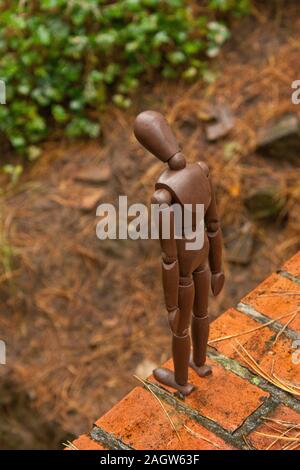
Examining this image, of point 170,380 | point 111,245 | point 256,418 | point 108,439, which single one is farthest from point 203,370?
point 111,245

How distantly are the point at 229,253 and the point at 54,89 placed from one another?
4.54 feet

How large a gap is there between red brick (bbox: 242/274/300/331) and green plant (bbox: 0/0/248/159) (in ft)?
5.88

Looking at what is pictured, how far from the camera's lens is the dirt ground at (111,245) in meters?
3.27

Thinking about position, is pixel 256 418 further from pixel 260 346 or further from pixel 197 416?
pixel 260 346

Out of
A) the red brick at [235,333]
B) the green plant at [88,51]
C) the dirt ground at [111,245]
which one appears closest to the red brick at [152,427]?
the red brick at [235,333]

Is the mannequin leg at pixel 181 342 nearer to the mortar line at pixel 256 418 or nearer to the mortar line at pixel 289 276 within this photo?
the mortar line at pixel 256 418

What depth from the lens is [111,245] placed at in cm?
348

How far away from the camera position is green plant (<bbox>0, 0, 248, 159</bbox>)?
3.54m

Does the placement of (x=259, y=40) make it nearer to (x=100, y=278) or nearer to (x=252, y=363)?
(x=100, y=278)

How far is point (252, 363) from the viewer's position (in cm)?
187

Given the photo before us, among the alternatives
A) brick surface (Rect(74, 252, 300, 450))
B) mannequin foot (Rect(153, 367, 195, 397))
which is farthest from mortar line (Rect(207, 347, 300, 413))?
mannequin foot (Rect(153, 367, 195, 397))
